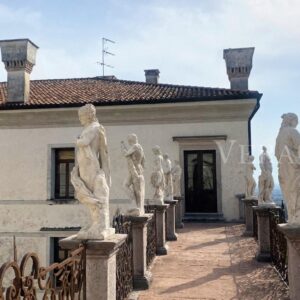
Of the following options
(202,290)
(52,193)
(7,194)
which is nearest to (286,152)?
(202,290)

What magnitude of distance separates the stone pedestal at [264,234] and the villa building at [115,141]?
6575mm

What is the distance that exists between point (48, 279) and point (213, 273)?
441cm

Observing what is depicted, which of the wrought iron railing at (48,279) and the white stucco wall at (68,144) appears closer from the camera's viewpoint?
the wrought iron railing at (48,279)

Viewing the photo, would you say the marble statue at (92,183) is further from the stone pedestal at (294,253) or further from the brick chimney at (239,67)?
the brick chimney at (239,67)

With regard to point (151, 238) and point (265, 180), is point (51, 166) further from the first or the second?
point (265, 180)

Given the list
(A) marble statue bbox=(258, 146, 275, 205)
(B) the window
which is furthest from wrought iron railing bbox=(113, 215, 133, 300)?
(B) the window

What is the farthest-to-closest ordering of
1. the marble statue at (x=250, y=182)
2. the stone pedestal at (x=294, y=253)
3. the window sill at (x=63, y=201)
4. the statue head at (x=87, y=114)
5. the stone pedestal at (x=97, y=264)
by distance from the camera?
the window sill at (x=63, y=201)
the marble statue at (x=250, y=182)
the stone pedestal at (x=294, y=253)
the statue head at (x=87, y=114)
the stone pedestal at (x=97, y=264)

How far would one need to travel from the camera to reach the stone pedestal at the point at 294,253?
4793mm

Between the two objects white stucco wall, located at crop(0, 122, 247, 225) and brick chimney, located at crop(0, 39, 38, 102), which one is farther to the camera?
brick chimney, located at crop(0, 39, 38, 102)

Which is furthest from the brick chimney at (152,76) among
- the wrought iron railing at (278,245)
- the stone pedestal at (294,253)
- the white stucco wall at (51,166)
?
the stone pedestal at (294,253)

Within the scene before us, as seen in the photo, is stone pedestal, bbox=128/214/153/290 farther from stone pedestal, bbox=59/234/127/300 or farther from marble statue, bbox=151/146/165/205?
marble statue, bbox=151/146/165/205

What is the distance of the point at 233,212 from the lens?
1442 centimetres

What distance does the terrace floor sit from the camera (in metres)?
5.87

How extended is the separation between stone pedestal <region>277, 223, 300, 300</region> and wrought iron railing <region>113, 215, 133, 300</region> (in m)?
2.15
